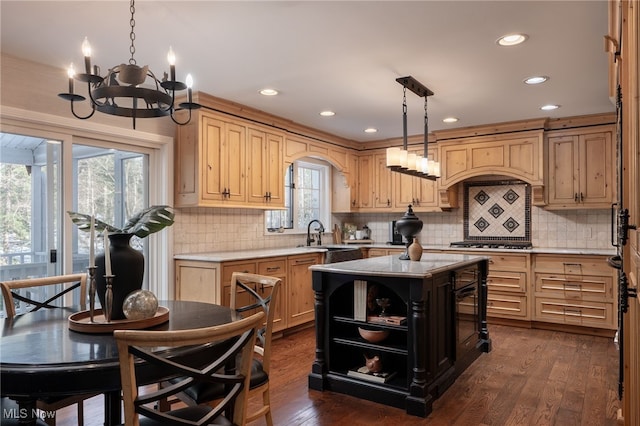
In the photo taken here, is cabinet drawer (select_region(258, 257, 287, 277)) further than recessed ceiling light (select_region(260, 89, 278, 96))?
Yes

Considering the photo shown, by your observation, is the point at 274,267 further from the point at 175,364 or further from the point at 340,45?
the point at 175,364

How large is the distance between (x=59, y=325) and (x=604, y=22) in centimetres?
331

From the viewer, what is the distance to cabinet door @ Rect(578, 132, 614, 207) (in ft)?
15.8

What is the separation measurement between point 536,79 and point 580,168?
188 centimetres

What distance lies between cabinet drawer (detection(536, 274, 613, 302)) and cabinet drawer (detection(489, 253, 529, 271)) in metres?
0.21

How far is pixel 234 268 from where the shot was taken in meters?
3.92

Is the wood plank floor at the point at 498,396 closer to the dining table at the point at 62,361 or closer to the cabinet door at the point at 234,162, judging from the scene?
the dining table at the point at 62,361

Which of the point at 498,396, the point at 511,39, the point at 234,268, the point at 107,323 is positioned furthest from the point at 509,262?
the point at 107,323

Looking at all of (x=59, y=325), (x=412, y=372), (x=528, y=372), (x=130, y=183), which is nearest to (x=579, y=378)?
(x=528, y=372)

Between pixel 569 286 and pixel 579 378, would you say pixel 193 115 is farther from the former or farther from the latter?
pixel 569 286

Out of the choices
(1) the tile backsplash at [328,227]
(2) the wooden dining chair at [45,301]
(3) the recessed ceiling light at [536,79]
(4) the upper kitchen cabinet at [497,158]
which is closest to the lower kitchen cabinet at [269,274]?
(1) the tile backsplash at [328,227]

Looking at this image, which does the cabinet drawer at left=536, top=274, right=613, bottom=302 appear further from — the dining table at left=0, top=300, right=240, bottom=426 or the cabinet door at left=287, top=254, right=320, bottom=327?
the dining table at left=0, top=300, right=240, bottom=426

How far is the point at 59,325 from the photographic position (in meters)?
1.88

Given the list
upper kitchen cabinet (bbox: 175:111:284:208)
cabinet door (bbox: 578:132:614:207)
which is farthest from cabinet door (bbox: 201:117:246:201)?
cabinet door (bbox: 578:132:614:207)
